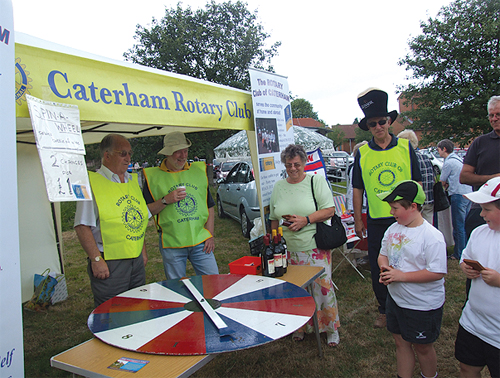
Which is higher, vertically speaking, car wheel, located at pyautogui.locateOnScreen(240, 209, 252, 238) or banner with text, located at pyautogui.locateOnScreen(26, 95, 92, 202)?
banner with text, located at pyautogui.locateOnScreen(26, 95, 92, 202)

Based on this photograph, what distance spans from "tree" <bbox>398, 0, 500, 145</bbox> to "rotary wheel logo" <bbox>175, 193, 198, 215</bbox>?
17.3 meters

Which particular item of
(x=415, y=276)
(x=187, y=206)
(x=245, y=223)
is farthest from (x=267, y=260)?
(x=245, y=223)

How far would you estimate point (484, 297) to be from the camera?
1615 mm

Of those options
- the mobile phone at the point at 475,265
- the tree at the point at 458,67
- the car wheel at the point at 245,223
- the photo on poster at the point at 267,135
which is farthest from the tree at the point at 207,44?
the mobile phone at the point at 475,265

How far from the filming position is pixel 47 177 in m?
1.69

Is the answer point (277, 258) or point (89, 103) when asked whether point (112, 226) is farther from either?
point (277, 258)

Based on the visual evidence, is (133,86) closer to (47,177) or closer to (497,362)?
(47,177)

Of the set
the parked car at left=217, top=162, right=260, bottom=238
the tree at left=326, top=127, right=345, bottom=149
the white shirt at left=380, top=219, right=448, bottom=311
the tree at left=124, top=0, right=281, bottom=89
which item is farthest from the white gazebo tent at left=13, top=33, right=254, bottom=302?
the tree at left=326, top=127, right=345, bottom=149

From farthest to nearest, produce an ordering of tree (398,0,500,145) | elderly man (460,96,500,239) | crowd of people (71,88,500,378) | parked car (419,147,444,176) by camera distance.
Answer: tree (398,0,500,145), parked car (419,147,444,176), elderly man (460,96,500,239), crowd of people (71,88,500,378)

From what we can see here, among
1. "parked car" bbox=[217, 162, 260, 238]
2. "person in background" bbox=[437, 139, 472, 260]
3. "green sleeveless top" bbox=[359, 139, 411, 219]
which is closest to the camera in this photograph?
"green sleeveless top" bbox=[359, 139, 411, 219]

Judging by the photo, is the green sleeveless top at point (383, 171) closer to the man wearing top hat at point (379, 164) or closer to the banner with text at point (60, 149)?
the man wearing top hat at point (379, 164)

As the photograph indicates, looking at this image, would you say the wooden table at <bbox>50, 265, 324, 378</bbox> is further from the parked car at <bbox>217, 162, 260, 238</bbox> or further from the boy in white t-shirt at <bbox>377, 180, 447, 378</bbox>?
the parked car at <bbox>217, 162, 260, 238</bbox>

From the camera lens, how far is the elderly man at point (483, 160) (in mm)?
2592

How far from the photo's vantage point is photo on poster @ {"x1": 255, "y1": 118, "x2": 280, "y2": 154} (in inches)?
143
